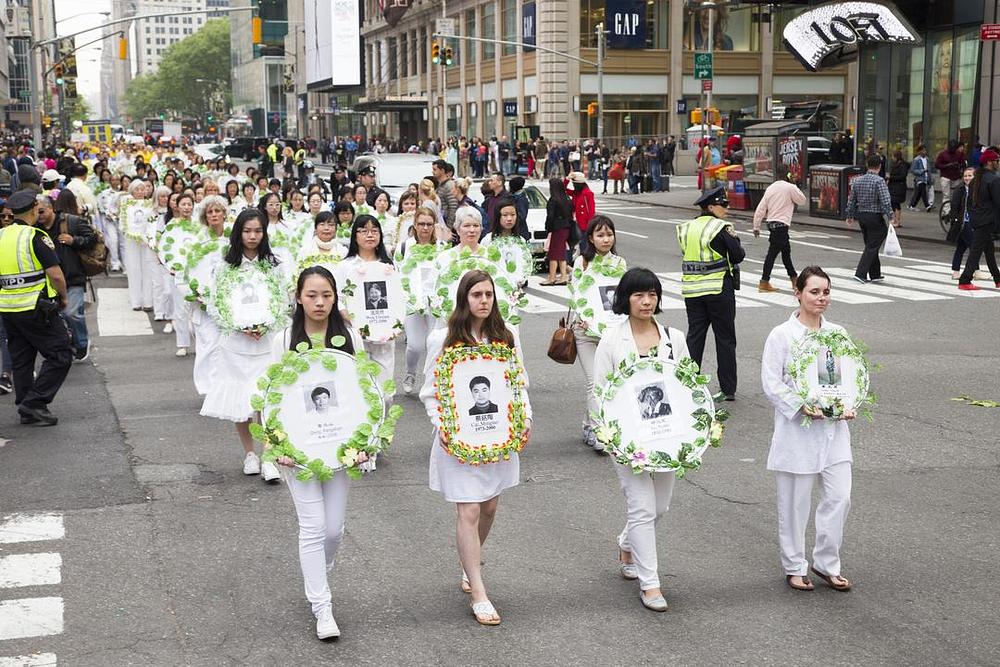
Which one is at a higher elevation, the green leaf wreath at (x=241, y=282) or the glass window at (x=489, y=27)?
the glass window at (x=489, y=27)

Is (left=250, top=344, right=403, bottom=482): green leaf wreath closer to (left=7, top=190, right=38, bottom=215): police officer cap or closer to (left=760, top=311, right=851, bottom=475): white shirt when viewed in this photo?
(left=760, top=311, right=851, bottom=475): white shirt

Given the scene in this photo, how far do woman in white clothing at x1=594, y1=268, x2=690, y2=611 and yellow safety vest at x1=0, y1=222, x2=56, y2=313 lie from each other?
19.0 feet

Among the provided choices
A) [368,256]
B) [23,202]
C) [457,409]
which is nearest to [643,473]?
[457,409]

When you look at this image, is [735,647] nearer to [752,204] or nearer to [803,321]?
[803,321]

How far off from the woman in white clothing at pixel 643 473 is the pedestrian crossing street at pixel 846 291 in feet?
34.3

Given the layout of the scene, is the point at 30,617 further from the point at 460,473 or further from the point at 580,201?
the point at 580,201

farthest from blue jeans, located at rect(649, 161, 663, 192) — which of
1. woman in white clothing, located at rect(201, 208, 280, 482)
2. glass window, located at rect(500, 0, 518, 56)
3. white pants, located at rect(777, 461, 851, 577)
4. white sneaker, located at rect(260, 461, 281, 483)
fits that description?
white pants, located at rect(777, 461, 851, 577)

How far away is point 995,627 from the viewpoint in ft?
19.5

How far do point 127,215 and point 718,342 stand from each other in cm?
949

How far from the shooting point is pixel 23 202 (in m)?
10.7

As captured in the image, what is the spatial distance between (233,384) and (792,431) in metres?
3.98

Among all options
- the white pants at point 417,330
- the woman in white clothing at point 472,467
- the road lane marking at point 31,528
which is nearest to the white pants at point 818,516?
the woman in white clothing at point 472,467

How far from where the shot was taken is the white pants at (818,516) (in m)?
6.33

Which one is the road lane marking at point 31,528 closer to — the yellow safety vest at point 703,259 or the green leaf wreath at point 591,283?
the green leaf wreath at point 591,283
